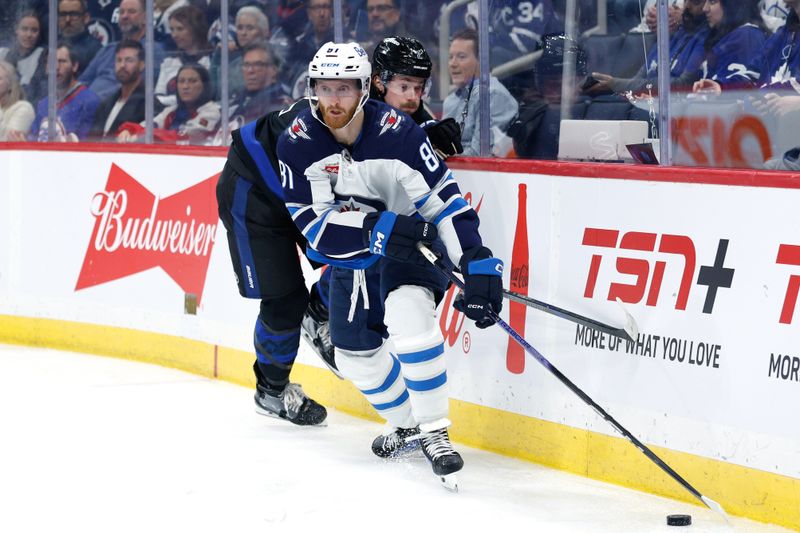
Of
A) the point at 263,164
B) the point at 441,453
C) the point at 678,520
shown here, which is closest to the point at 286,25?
the point at 263,164

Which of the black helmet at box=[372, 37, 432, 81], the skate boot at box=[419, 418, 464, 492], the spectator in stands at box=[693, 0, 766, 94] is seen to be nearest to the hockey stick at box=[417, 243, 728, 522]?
the skate boot at box=[419, 418, 464, 492]

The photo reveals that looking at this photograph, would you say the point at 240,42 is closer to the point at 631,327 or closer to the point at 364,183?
the point at 364,183

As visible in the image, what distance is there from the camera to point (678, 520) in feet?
10.8

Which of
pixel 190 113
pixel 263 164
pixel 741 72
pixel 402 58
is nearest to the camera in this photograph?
pixel 741 72

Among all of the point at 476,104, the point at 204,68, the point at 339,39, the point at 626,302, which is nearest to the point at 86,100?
the point at 204,68

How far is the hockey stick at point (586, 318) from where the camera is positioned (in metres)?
3.68

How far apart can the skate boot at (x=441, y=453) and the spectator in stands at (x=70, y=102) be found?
3.07 m

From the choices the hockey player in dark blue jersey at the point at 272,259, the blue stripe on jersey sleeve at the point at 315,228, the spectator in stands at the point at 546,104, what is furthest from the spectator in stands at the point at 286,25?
the blue stripe on jersey sleeve at the point at 315,228

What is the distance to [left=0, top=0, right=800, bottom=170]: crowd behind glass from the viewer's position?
3625mm

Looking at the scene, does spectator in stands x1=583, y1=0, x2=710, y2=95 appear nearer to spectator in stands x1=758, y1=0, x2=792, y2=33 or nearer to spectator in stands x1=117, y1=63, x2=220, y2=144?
Result: spectator in stands x1=758, y1=0, x2=792, y2=33

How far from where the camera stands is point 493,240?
4.22 m

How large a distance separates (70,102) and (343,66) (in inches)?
116

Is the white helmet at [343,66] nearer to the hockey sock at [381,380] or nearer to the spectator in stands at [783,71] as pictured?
the hockey sock at [381,380]

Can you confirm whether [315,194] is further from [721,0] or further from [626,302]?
[721,0]
